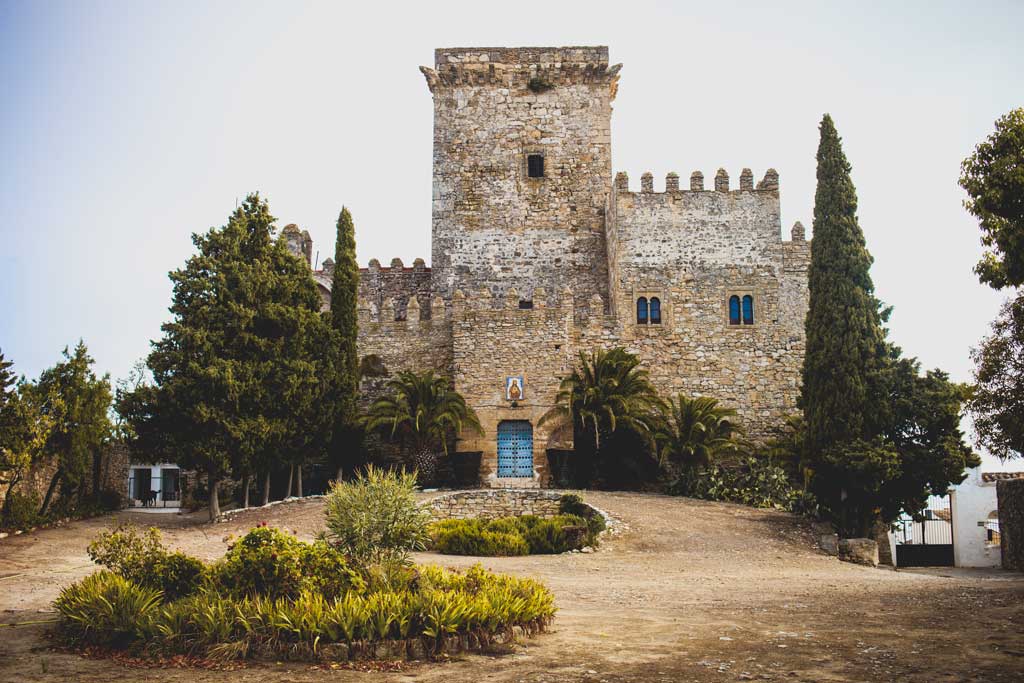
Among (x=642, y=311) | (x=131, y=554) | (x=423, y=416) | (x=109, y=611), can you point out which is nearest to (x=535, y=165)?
(x=642, y=311)

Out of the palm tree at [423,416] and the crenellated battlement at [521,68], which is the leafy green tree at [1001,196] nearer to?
the palm tree at [423,416]

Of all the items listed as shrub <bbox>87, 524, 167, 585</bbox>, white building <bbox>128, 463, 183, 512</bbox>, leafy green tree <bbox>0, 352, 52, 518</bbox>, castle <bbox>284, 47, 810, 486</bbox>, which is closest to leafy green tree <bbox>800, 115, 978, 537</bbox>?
castle <bbox>284, 47, 810, 486</bbox>

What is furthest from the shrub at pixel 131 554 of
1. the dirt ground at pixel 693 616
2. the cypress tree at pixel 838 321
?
the cypress tree at pixel 838 321

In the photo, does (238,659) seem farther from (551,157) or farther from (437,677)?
(551,157)

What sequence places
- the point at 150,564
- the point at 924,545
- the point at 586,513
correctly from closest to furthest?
the point at 150,564 → the point at 586,513 → the point at 924,545

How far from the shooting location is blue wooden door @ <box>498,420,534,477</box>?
24.9 m

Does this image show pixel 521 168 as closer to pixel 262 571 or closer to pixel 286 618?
pixel 262 571

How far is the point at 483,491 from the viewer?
21.2m

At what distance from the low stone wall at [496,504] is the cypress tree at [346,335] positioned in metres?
4.82

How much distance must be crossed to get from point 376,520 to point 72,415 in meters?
13.1

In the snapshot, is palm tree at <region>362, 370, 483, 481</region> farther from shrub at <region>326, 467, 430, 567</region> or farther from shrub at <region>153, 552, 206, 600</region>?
shrub at <region>153, 552, 206, 600</region>

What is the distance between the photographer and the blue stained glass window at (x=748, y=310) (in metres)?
27.9

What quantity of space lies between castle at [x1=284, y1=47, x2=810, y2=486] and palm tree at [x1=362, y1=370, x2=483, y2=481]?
35.3 inches

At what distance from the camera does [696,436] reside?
24.0 m
